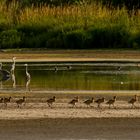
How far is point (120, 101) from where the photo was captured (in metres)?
21.3

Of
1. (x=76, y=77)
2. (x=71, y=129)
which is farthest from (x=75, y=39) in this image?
(x=71, y=129)

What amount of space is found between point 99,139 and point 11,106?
217 inches

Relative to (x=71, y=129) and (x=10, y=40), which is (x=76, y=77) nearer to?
(x=71, y=129)

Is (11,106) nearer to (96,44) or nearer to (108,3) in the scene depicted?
(96,44)

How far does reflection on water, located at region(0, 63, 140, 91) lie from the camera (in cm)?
2544

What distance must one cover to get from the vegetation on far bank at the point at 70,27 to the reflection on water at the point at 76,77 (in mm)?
10390

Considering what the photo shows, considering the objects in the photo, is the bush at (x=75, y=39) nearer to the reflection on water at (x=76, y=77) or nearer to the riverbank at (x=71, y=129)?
the reflection on water at (x=76, y=77)

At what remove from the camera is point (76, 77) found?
2873 centimetres

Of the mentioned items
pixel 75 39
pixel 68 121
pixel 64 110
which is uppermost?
pixel 75 39

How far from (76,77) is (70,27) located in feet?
63.0

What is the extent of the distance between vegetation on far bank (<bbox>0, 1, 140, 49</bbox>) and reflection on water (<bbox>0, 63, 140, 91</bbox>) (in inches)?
409

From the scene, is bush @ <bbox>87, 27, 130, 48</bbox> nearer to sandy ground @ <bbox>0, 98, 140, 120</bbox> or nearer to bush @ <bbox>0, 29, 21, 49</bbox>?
bush @ <bbox>0, 29, 21, 49</bbox>

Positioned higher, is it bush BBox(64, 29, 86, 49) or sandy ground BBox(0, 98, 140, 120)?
bush BBox(64, 29, 86, 49)

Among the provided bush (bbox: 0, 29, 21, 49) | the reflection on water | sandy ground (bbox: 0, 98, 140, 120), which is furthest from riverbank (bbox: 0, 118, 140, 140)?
bush (bbox: 0, 29, 21, 49)
